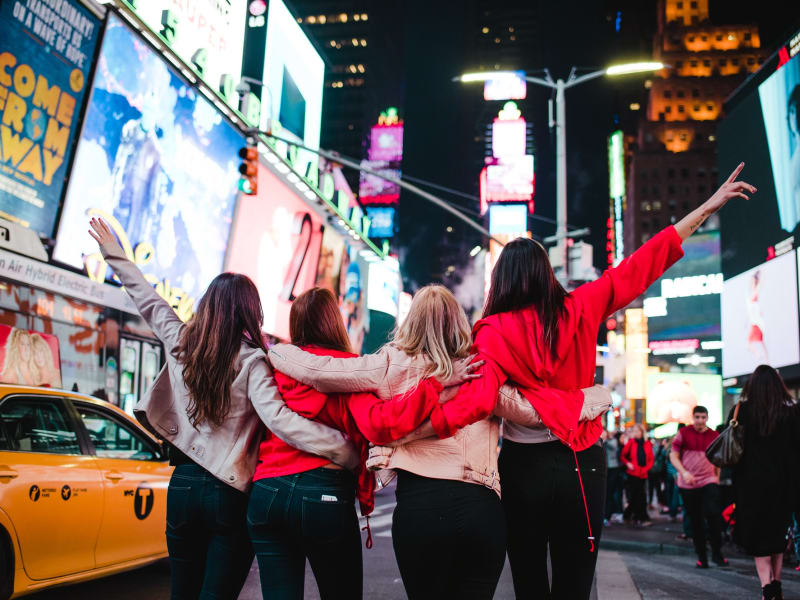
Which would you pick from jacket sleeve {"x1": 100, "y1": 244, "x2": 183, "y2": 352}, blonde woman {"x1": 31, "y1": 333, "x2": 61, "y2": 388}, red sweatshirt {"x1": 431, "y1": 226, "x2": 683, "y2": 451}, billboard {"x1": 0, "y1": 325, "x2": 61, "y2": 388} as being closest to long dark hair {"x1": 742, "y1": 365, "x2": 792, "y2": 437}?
red sweatshirt {"x1": 431, "y1": 226, "x2": 683, "y2": 451}

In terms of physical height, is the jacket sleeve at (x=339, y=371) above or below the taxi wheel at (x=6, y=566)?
above

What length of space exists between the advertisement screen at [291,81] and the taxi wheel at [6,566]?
19.8 meters

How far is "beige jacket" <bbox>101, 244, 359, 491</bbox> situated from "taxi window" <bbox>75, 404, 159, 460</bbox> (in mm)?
2785

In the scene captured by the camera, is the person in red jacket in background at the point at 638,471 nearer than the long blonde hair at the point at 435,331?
No

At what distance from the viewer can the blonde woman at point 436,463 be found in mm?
2922

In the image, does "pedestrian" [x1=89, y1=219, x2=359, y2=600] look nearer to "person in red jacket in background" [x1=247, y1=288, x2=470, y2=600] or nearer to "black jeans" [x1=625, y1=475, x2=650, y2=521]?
"person in red jacket in background" [x1=247, y1=288, x2=470, y2=600]

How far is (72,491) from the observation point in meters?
5.57

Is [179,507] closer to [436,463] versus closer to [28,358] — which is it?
[436,463]

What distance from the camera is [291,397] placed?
10.9 ft

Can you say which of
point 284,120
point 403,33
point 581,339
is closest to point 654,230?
point 403,33

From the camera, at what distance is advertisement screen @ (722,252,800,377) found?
23.9 metres

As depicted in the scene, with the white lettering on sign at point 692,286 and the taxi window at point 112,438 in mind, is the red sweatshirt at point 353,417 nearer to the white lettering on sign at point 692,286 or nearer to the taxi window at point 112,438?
the taxi window at point 112,438

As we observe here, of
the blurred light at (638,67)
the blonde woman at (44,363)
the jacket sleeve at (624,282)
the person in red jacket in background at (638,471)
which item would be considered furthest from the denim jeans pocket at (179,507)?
the blurred light at (638,67)

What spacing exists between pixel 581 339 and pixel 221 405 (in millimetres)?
1748
